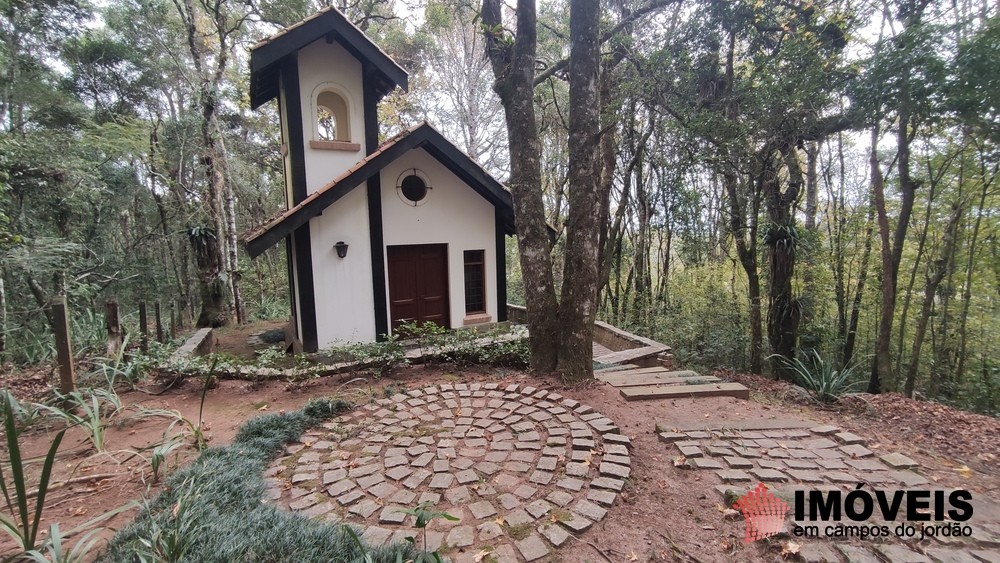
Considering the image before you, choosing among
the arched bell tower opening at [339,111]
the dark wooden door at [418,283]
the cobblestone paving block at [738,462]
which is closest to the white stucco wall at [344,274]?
the dark wooden door at [418,283]

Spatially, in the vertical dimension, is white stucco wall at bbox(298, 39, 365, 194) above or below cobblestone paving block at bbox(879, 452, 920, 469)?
above

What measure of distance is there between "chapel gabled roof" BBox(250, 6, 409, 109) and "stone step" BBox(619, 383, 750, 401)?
6494 mm

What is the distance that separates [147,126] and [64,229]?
327 cm

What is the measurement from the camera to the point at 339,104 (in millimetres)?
7516

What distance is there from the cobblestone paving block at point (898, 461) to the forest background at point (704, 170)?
10.1 feet

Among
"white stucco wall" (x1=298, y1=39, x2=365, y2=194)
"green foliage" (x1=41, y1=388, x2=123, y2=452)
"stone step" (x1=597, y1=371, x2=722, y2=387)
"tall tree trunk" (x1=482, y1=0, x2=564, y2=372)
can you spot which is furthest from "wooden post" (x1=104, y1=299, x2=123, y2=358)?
"stone step" (x1=597, y1=371, x2=722, y2=387)

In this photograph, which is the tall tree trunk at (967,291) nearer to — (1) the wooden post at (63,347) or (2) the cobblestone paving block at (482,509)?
(2) the cobblestone paving block at (482,509)

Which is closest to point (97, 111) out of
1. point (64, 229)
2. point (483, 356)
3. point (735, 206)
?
point (64, 229)

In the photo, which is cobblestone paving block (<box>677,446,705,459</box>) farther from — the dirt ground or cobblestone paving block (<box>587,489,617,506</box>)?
cobblestone paving block (<box>587,489,617,506</box>)

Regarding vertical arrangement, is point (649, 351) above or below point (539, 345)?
below

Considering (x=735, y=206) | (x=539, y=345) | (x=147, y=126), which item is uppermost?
(x=147, y=126)

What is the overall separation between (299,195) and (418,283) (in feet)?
8.45

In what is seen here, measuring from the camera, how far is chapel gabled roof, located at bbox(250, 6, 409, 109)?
20.1 feet

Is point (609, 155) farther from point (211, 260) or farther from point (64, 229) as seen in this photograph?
point (64, 229)
